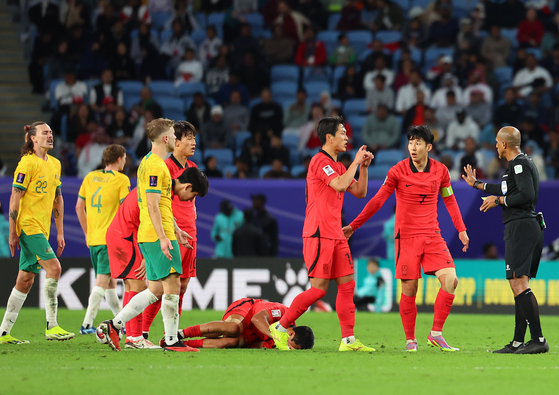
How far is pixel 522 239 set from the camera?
7.70 m

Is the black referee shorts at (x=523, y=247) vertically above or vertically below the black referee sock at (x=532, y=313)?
above

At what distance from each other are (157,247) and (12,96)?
13.9 m

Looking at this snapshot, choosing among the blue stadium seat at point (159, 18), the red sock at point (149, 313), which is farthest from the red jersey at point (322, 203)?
the blue stadium seat at point (159, 18)

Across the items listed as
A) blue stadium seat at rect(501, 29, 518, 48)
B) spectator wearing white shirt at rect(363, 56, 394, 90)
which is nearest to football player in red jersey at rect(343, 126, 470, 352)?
spectator wearing white shirt at rect(363, 56, 394, 90)

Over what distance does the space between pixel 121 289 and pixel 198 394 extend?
9.22 meters

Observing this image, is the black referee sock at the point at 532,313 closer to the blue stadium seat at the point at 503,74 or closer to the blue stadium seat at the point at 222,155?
the blue stadium seat at the point at 222,155

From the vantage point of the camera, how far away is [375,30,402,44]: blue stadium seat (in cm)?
1978

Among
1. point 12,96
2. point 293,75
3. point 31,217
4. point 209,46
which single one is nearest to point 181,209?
point 31,217

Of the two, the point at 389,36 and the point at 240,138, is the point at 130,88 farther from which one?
the point at 389,36

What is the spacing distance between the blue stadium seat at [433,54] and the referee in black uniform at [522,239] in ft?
38.6

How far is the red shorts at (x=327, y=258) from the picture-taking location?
290 inches

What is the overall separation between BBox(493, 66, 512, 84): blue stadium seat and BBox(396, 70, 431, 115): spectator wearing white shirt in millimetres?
2125

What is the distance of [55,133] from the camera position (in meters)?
17.9

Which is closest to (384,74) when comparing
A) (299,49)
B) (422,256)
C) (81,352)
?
(299,49)
